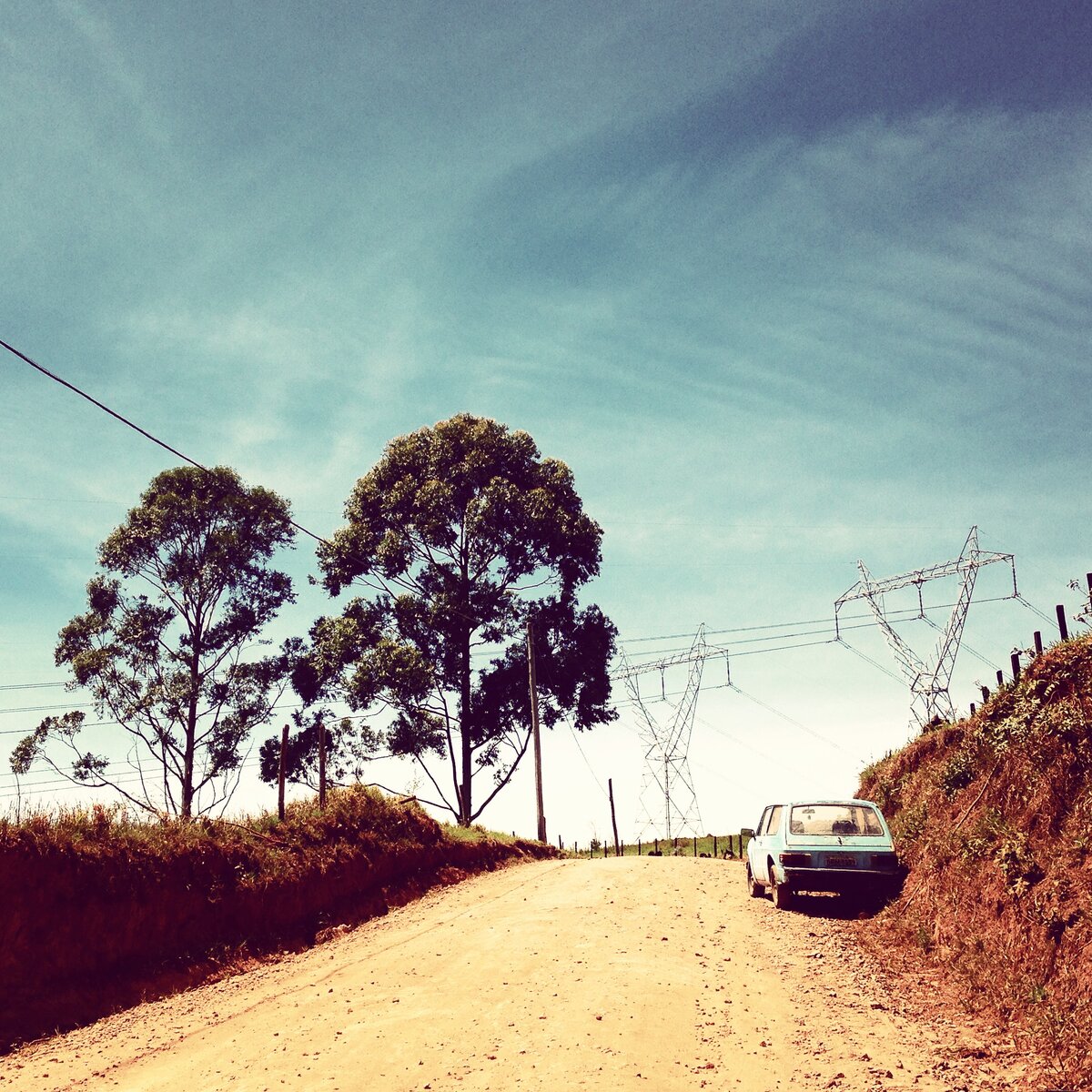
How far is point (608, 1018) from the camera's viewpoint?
29.3ft

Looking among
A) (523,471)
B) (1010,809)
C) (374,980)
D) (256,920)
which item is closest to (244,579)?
(523,471)

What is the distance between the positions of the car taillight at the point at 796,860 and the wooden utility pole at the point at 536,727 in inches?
632

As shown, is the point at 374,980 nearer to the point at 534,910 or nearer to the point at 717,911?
the point at 534,910

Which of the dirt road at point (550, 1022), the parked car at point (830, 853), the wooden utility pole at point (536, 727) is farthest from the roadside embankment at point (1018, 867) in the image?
the wooden utility pole at point (536, 727)

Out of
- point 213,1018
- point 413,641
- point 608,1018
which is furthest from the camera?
point 413,641

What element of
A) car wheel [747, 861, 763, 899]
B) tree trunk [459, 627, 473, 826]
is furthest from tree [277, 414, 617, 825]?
car wheel [747, 861, 763, 899]

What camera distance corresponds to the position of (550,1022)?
29.3ft

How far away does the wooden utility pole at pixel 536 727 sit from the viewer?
29.3m

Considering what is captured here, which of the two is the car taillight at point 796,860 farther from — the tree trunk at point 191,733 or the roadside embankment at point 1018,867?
the tree trunk at point 191,733

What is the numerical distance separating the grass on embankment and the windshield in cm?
904

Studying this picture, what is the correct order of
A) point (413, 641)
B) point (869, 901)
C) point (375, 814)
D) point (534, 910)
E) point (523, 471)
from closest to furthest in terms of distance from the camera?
point (869, 901) < point (534, 910) < point (375, 814) < point (413, 641) < point (523, 471)

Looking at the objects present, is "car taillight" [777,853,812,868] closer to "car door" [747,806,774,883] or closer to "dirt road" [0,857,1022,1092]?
"dirt road" [0,857,1022,1092]

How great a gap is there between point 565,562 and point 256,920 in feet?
67.6

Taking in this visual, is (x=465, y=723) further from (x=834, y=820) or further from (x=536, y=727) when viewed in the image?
(x=834, y=820)
